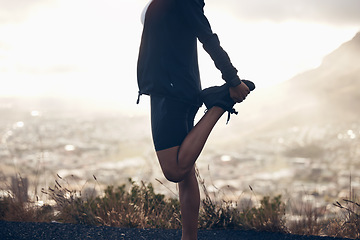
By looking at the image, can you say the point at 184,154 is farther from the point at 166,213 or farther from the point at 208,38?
the point at 166,213

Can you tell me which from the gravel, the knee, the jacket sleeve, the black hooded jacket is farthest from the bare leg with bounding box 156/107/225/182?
the gravel

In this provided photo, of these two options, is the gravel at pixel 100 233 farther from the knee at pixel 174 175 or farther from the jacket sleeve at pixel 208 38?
the jacket sleeve at pixel 208 38

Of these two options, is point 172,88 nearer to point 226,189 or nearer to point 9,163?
point 226,189

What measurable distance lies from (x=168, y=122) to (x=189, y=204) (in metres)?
0.69

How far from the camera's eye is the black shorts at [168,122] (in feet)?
7.61

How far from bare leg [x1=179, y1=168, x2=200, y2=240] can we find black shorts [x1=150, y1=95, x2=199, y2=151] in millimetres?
393

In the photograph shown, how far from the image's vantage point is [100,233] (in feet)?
11.2

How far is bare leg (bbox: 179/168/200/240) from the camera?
2.59 meters

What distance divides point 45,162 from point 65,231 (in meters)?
1.01

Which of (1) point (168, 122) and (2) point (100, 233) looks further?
(2) point (100, 233)

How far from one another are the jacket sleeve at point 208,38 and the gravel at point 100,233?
1.84 meters

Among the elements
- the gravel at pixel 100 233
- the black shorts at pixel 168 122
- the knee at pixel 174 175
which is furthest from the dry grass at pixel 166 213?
the black shorts at pixel 168 122

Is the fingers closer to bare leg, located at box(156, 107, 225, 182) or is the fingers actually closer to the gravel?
bare leg, located at box(156, 107, 225, 182)

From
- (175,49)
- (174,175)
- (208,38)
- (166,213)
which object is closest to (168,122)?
(174,175)
